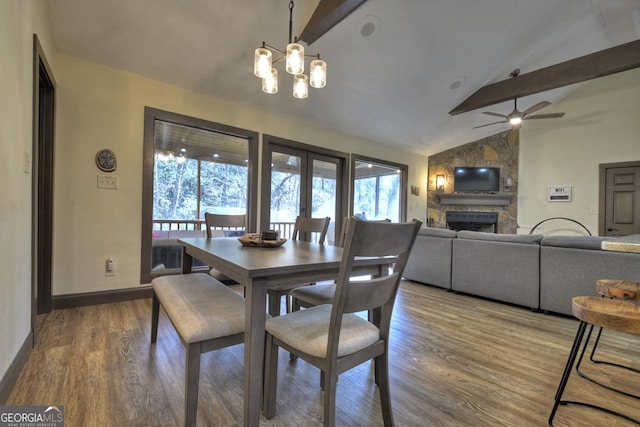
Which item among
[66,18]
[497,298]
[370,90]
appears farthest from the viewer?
[370,90]

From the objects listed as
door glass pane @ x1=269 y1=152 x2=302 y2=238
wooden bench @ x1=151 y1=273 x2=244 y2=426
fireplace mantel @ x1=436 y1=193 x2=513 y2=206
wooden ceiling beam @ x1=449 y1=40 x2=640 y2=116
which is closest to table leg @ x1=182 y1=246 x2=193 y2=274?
wooden bench @ x1=151 y1=273 x2=244 y2=426

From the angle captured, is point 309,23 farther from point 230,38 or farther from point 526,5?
point 526,5

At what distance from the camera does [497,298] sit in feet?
10.7

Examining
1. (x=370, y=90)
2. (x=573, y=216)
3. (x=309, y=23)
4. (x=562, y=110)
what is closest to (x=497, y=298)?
(x=370, y=90)

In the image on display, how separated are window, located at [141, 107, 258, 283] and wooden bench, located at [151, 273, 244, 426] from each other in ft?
6.04

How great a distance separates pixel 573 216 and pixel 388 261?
665cm

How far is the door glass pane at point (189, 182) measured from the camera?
131 inches

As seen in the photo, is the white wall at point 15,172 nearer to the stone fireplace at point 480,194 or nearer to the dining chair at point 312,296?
the dining chair at point 312,296

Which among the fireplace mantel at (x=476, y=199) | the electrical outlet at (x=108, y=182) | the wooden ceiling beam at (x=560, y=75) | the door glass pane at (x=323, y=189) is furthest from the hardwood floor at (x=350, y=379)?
the fireplace mantel at (x=476, y=199)

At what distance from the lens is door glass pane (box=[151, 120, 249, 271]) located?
3.34m

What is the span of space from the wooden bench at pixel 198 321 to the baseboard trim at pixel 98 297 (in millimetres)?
1656

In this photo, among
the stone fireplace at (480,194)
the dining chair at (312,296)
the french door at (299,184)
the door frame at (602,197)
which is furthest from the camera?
the stone fireplace at (480,194)

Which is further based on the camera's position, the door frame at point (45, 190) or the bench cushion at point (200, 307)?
the door frame at point (45, 190)

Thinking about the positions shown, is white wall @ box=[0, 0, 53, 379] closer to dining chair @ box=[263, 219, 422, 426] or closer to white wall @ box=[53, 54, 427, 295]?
white wall @ box=[53, 54, 427, 295]
